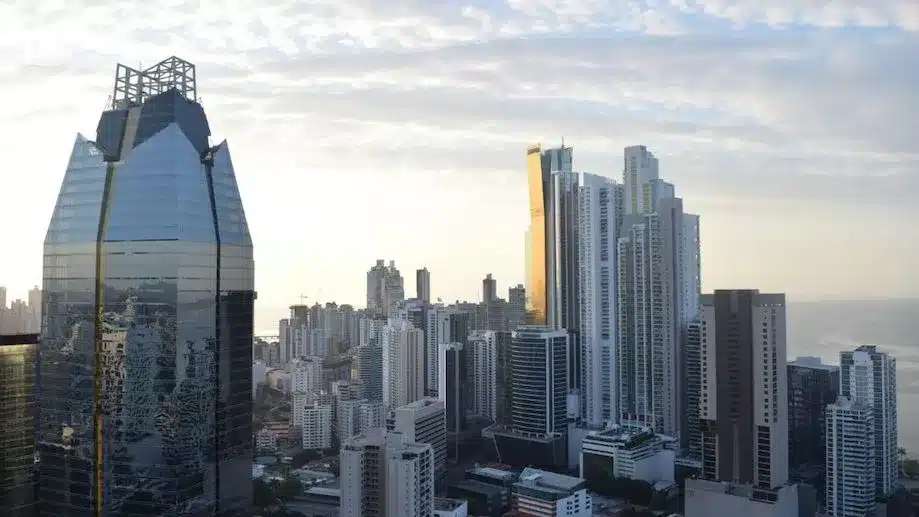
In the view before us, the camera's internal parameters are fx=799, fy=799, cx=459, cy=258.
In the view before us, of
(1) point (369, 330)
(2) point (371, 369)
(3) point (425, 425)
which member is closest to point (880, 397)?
(3) point (425, 425)

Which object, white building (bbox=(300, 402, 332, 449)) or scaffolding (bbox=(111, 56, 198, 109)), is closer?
scaffolding (bbox=(111, 56, 198, 109))

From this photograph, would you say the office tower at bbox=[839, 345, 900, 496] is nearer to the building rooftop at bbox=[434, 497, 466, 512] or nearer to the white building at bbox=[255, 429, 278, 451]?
the building rooftop at bbox=[434, 497, 466, 512]

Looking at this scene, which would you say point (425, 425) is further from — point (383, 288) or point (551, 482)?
point (383, 288)

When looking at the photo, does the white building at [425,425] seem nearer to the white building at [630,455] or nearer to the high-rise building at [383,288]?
the white building at [630,455]

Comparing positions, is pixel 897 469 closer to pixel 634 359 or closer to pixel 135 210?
pixel 634 359

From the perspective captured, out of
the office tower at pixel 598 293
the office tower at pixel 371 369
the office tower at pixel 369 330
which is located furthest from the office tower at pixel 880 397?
the office tower at pixel 369 330

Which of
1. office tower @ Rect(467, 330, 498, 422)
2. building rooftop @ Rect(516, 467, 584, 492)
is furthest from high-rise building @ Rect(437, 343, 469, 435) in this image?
building rooftop @ Rect(516, 467, 584, 492)
